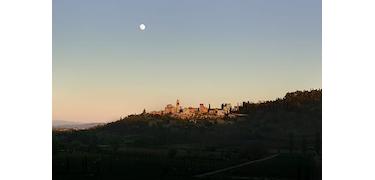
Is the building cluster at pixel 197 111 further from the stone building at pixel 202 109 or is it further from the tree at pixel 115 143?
the tree at pixel 115 143

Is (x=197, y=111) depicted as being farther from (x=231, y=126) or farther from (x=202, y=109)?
(x=231, y=126)

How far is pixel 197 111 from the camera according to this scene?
48.4 metres

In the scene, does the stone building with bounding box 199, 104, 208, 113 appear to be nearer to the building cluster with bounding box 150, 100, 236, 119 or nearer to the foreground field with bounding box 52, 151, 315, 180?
the building cluster with bounding box 150, 100, 236, 119

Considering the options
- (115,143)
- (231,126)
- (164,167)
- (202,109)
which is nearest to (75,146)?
(115,143)

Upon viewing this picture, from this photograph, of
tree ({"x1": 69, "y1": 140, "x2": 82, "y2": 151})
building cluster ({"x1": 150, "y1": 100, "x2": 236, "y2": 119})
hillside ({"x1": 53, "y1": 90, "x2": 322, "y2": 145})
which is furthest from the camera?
building cluster ({"x1": 150, "y1": 100, "x2": 236, "y2": 119})

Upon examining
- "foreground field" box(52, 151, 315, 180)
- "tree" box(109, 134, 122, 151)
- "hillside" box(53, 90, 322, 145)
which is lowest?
"foreground field" box(52, 151, 315, 180)

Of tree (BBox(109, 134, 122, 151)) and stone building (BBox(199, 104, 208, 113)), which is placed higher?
stone building (BBox(199, 104, 208, 113))

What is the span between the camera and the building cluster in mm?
44719

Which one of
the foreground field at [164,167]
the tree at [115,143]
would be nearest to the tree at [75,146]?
the foreground field at [164,167]

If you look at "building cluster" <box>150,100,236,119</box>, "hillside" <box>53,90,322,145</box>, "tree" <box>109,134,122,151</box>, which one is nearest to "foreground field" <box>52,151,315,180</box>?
"tree" <box>109,134,122,151</box>

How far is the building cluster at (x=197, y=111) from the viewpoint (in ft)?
147
